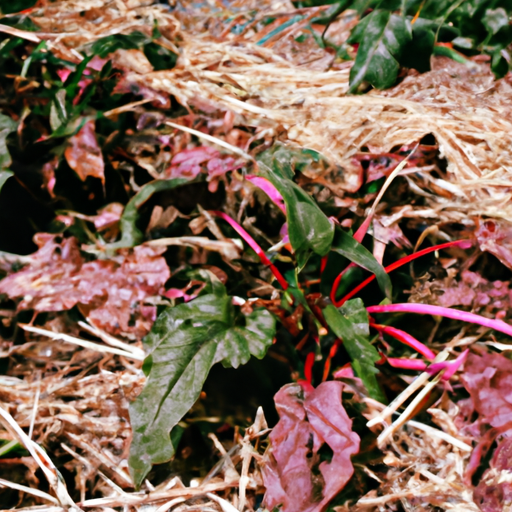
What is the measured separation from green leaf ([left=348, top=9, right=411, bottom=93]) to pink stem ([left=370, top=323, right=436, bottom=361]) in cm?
52

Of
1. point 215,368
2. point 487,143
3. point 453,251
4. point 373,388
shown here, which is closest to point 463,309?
point 453,251

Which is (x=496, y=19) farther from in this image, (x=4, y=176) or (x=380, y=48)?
(x=4, y=176)

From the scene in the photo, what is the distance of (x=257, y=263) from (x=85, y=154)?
16.7 inches

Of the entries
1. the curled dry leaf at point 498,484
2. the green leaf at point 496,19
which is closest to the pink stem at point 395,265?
the curled dry leaf at point 498,484

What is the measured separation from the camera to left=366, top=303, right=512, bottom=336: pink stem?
2.16ft

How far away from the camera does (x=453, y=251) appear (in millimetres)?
783

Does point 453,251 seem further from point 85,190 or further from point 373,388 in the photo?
point 85,190

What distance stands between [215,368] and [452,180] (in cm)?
56

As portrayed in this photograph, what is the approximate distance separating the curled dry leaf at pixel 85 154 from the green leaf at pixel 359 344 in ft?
1.84

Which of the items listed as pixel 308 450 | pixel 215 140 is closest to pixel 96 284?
pixel 215 140

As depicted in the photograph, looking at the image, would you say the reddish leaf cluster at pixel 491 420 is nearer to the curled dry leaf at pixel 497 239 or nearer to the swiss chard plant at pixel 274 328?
the swiss chard plant at pixel 274 328

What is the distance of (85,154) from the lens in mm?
889

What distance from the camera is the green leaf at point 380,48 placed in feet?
2.86

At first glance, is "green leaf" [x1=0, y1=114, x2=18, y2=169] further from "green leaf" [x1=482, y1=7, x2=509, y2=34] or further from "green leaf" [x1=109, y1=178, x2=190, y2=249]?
"green leaf" [x1=482, y1=7, x2=509, y2=34]
